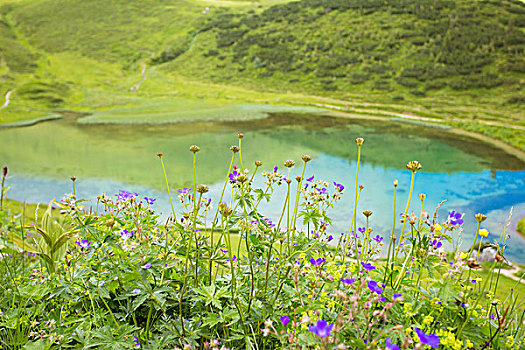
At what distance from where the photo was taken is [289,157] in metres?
13.2

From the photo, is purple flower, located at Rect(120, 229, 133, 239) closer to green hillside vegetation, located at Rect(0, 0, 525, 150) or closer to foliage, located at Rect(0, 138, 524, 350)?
foliage, located at Rect(0, 138, 524, 350)

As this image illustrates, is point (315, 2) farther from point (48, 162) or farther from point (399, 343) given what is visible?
point (399, 343)

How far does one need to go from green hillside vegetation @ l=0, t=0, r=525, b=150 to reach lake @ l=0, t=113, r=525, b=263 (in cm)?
414

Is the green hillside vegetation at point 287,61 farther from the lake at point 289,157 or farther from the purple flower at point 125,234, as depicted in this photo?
the purple flower at point 125,234

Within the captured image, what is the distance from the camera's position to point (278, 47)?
177ft

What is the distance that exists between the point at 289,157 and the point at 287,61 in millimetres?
40356

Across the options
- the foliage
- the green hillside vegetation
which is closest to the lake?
the green hillside vegetation

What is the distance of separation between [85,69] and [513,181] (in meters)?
54.4

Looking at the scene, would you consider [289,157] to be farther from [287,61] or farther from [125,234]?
[287,61]

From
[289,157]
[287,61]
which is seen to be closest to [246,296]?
[289,157]

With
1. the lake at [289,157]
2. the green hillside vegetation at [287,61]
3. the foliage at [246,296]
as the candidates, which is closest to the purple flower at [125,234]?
the foliage at [246,296]

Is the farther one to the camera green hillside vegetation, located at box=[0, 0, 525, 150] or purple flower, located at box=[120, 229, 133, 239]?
green hillside vegetation, located at box=[0, 0, 525, 150]

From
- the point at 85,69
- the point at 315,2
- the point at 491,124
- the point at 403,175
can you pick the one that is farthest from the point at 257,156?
the point at 315,2

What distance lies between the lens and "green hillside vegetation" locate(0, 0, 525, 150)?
2992cm
